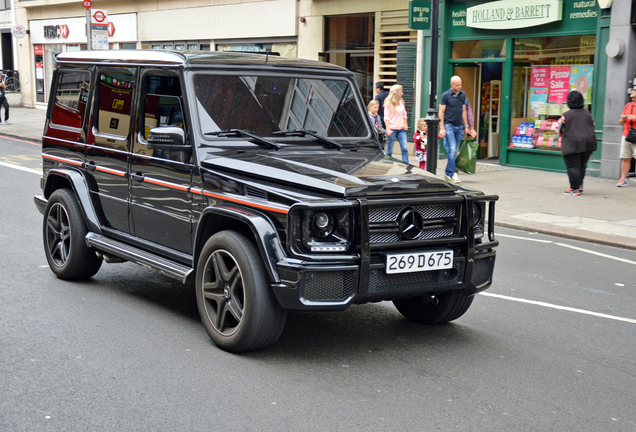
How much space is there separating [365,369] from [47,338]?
2230 millimetres

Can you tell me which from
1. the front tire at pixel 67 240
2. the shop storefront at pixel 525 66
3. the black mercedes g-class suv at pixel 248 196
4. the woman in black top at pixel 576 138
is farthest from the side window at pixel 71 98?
the shop storefront at pixel 525 66

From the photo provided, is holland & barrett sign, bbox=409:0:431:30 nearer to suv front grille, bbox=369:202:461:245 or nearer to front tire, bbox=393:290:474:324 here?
front tire, bbox=393:290:474:324

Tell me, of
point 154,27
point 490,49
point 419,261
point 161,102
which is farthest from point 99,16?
point 419,261

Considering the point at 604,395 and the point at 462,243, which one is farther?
the point at 462,243

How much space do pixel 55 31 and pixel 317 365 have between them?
34960mm

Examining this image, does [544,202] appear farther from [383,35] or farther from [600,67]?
[383,35]

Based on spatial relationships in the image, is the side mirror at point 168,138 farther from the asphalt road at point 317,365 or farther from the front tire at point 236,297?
the asphalt road at point 317,365

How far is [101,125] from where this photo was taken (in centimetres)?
666

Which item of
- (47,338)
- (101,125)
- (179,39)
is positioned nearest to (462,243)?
(47,338)

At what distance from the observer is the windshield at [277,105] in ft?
18.7

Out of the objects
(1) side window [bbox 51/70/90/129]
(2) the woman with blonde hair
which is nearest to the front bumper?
(1) side window [bbox 51/70/90/129]

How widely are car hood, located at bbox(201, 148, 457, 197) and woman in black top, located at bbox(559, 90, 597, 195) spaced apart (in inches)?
Answer: 336

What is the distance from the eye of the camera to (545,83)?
55.3ft

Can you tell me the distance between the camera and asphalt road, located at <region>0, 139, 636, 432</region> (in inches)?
161
